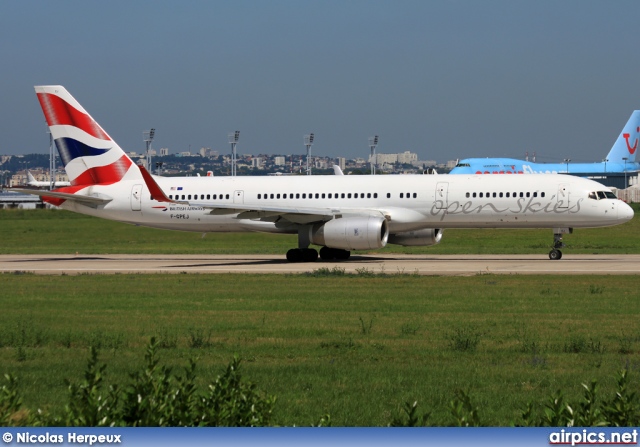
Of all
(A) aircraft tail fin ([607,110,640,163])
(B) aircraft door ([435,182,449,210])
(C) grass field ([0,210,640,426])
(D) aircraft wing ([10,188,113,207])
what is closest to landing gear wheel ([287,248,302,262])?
(B) aircraft door ([435,182,449,210])

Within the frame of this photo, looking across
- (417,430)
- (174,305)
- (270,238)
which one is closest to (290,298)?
(174,305)

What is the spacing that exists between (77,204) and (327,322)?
26.5 metres

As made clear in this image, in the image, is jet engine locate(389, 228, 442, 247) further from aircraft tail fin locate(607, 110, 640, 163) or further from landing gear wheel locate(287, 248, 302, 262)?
aircraft tail fin locate(607, 110, 640, 163)

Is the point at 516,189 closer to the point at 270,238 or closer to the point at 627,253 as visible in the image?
the point at 627,253

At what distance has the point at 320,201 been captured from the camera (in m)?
40.8

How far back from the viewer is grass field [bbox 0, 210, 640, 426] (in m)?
12.3

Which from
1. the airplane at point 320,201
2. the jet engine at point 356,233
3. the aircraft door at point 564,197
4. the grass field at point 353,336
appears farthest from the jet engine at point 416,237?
the grass field at point 353,336

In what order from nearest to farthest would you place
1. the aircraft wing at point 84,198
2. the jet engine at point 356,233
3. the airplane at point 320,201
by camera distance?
the jet engine at point 356,233 < the airplane at point 320,201 < the aircraft wing at point 84,198

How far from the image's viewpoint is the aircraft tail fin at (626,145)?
170m

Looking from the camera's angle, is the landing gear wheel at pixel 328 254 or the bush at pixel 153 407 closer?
the bush at pixel 153 407

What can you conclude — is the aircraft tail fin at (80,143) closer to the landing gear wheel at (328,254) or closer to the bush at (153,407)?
the landing gear wheel at (328,254)

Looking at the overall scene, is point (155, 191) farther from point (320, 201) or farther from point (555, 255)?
point (555, 255)

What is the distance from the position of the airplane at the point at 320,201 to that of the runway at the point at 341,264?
1282mm

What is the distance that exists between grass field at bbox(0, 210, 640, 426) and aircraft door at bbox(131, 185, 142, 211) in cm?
1069
